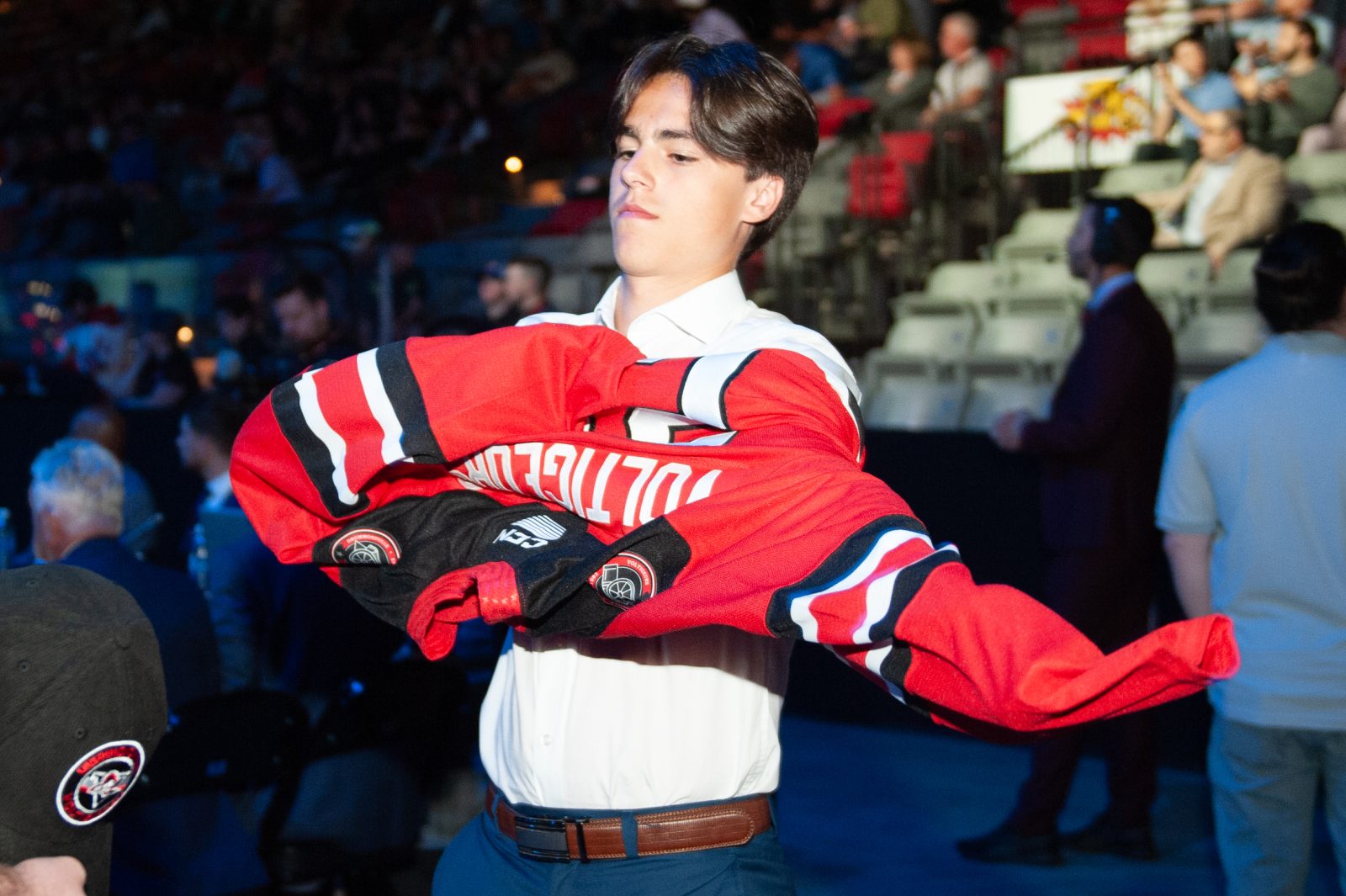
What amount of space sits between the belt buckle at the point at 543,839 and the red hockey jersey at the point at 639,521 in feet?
0.86

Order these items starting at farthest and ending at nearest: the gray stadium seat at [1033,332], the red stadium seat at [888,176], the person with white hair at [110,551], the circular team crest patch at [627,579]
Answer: the red stadium seat at [888,176]
the gray stadium seat at [1033,332]
the person with white hair at [110,551]
the circular team crest patch at [627,579]

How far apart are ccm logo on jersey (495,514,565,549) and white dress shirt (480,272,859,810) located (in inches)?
7.5

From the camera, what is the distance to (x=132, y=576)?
3086 mm

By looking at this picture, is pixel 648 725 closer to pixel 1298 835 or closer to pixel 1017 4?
pixel 1298 835

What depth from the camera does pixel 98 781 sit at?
117 cm

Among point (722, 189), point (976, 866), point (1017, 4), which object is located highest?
point (1017, 4)

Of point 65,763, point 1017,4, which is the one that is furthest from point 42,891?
point 1017,4

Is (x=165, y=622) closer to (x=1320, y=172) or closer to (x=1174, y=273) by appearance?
(x=1174, y=273)

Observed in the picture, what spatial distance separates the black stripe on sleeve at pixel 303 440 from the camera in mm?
1504

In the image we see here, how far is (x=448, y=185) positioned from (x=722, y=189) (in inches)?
387

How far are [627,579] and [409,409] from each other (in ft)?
1.03

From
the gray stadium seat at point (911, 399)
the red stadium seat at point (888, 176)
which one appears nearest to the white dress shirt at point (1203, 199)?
the gray stadium seat at point (911, 399)

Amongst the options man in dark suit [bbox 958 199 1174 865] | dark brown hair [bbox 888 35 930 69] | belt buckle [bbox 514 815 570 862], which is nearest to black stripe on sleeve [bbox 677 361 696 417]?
belt buckle [bbox 514 815 570 862]

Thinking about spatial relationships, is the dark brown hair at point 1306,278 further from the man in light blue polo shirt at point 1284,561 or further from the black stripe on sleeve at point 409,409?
the black stripe on sleeve at point 409,409
